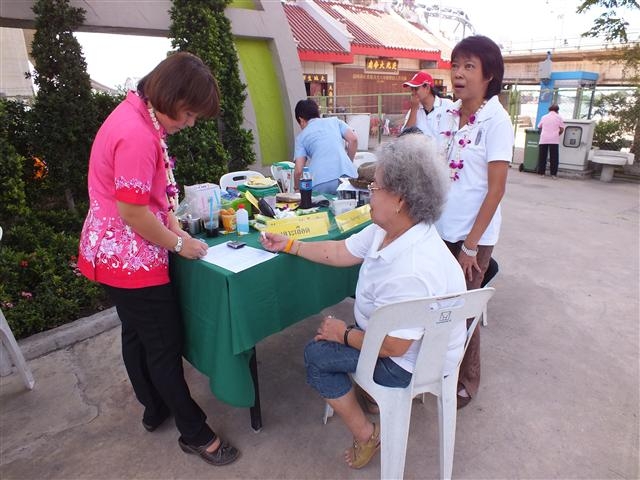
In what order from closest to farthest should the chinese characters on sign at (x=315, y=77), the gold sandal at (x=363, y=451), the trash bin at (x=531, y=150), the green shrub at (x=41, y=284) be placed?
the gold sandal at (x=363, y=451) < the green shrub at (x=41, y=284) < the trash bin at (x=531, y=150) < the chinese characters on sign at (x=315, y=77)

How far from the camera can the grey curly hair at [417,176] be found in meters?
1.55

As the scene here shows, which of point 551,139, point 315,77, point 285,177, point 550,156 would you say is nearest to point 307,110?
point 285,177

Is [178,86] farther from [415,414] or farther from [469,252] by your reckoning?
[415,414]

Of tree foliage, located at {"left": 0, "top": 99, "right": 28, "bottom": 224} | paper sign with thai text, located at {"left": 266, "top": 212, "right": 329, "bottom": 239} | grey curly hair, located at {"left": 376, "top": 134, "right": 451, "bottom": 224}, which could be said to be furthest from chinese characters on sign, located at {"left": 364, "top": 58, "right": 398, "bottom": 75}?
grey curly hair, located at {"left": 376, "top": 134, "right": 451, "bottom": 224}

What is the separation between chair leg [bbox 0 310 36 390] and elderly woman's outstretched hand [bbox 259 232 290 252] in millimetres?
1607

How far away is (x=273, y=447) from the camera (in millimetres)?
2045

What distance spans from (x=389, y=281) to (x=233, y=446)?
1206 millimetres

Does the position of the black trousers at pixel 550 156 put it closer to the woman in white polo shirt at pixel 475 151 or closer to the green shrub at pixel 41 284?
the woman in white polo shirt at pixel 475 151

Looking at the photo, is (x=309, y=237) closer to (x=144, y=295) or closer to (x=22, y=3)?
(x=144, y=295)

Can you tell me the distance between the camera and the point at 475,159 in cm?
202

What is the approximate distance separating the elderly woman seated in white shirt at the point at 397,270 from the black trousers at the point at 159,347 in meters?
0.60

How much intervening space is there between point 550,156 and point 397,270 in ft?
28.4

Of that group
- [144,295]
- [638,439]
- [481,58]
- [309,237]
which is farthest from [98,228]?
[638,439]

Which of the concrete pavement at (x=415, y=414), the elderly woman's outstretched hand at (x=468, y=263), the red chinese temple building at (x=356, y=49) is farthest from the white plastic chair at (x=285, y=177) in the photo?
the red chinese temple building at (x=356, y=49)
